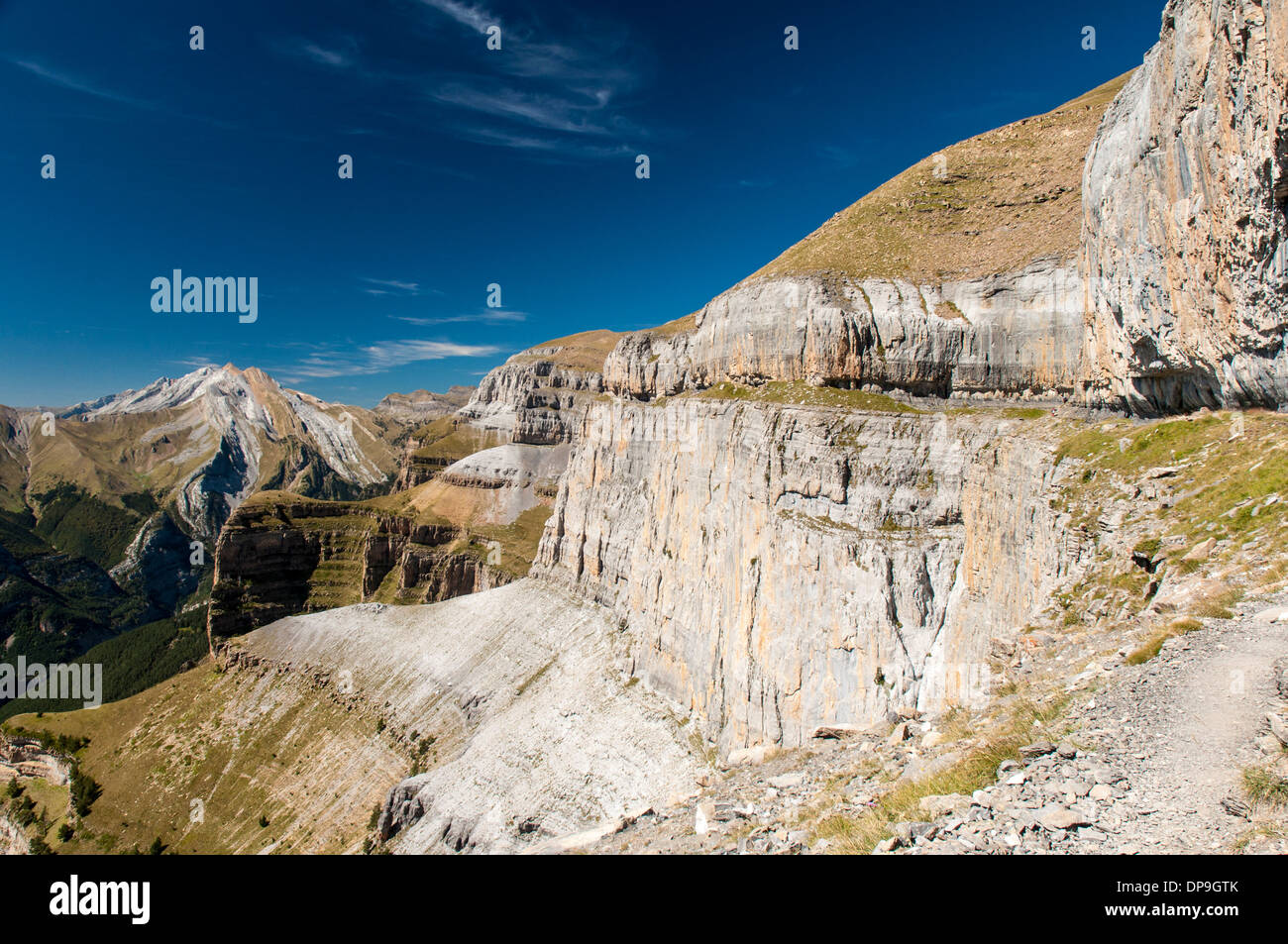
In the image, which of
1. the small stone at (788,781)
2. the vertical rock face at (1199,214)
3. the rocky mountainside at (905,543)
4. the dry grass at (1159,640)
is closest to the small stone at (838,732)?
the rocky mountainside at (905,543)

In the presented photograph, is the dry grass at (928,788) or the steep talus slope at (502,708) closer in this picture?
the dry grass at (928,788)

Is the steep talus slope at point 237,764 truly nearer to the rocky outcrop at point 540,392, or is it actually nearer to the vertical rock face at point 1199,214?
the vertical rock face at point 1199,214

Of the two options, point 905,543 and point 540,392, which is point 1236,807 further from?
point 540,392

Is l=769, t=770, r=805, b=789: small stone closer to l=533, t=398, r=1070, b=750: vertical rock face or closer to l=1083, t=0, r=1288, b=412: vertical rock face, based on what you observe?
l=533, t=398, r=1070, b=750: vertical rock face

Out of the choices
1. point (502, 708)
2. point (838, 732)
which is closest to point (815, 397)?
point (838, 732)

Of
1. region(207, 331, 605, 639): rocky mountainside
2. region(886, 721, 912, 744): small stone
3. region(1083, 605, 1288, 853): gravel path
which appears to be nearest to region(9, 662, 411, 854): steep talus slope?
region(207, 331, 605, 639): rocky mountainside
